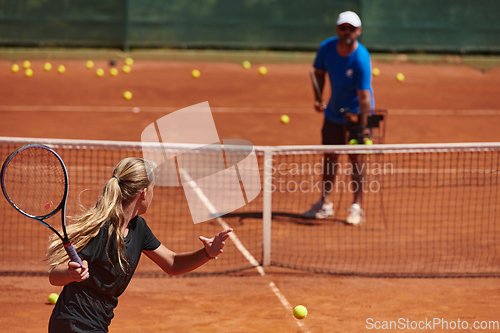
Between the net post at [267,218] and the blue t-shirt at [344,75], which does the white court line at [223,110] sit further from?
the net post at [267,218]

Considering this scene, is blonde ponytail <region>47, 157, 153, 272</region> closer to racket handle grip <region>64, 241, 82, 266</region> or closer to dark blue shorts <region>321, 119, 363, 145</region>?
racket handle grip <region>64, 241, 82, 266</region>

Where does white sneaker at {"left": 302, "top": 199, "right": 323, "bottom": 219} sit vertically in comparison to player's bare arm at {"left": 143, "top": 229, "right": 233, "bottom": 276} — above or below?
below

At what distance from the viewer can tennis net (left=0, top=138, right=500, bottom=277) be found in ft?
19.5

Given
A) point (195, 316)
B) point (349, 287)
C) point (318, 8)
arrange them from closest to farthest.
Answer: point (195, 316), point (349, 287), point (318, 8)

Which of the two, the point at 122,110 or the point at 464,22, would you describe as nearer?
the point at 122,110

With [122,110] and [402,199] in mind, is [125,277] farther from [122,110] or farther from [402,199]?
[122,110]

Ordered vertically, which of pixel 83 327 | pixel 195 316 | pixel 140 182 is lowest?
pixel 195 316

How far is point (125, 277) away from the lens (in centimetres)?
290

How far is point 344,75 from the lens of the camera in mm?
6914

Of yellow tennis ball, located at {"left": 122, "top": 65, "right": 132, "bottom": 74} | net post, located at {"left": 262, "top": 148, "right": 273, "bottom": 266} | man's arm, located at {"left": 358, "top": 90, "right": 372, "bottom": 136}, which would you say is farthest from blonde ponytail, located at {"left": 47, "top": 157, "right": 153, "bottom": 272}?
yellow tennis ball, located at {"left": 122, "top": 65, "right": 132, "bottom": 74}

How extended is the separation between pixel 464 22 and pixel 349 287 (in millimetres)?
14519

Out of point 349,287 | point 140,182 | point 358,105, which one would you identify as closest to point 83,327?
point 140,182

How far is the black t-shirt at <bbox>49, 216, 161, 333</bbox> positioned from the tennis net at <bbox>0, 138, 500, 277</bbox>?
2.23 m

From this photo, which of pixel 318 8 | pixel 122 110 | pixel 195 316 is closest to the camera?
pixel 195 316
